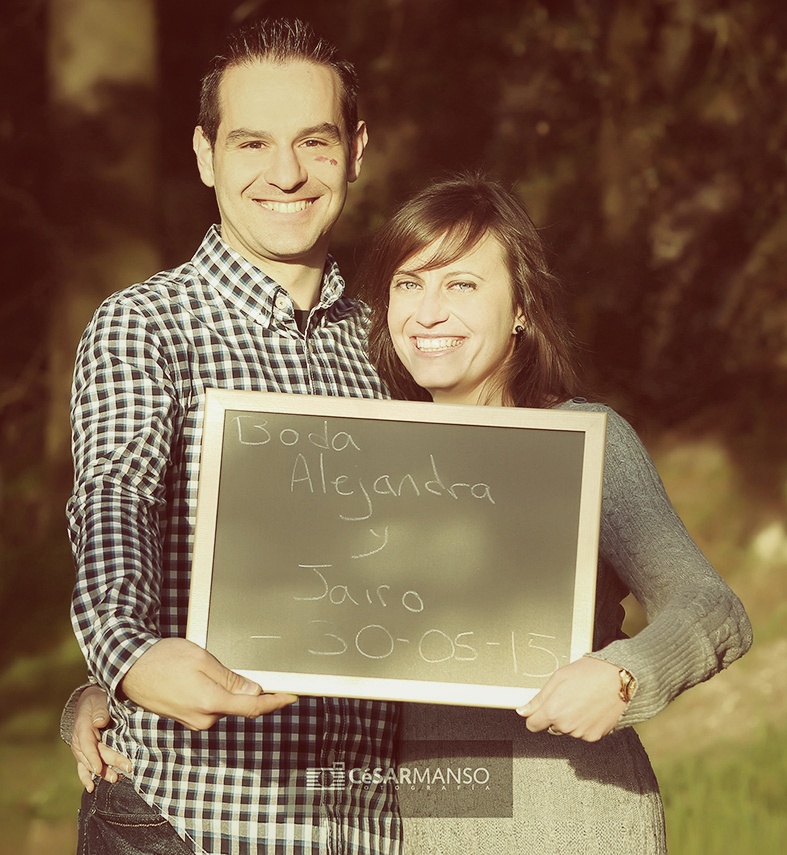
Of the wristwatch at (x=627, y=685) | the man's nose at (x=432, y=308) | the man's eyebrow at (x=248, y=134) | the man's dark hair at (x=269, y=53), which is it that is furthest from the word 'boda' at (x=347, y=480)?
the man's dark hair at (x=269, y=53)

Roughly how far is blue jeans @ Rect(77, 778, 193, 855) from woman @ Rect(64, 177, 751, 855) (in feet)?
0.20

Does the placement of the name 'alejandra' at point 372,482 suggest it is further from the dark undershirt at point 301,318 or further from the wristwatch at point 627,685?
the dark undershirt at point 301,318

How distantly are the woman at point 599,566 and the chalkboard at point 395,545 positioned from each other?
5.3 inches

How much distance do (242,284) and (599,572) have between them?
92cm

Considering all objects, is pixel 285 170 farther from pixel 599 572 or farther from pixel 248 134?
pixel 599 572

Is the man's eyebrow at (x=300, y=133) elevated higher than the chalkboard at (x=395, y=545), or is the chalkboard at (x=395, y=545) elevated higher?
the man's eyebrow at (x=300, y=133)

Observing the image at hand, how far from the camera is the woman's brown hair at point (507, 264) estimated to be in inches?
109

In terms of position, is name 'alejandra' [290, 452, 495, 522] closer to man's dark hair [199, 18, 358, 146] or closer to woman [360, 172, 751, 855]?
woman [360, 172, 751, 855]

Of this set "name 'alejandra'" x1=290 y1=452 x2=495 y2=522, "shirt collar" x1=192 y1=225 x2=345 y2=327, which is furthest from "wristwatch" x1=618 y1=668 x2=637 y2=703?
"shirt collar" x1=192 y1=225 x2=345 y2=327

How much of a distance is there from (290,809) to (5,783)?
407 cm

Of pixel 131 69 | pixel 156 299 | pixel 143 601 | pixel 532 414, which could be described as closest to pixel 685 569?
pixel 532 414

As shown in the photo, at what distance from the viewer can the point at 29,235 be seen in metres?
7.21

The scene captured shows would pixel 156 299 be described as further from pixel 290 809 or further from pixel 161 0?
pixel 161 0

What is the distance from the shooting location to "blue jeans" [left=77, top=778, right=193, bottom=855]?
2373 mm
